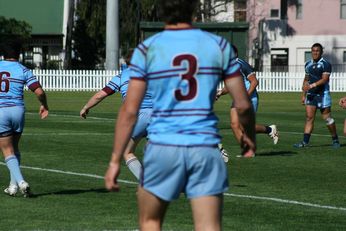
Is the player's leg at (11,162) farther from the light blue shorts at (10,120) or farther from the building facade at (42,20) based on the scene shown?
the building facade at (42,20)

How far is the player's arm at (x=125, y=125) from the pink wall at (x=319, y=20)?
70685mm

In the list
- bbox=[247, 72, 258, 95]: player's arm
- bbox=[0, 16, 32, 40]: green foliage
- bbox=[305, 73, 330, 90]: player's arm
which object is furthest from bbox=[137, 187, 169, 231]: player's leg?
bbox=[0, 16, 32, 40]: green foliage

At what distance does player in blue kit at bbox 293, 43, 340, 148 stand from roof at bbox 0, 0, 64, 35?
64.0m

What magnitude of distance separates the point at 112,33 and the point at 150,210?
51.9 m

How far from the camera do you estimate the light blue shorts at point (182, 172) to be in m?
6.86

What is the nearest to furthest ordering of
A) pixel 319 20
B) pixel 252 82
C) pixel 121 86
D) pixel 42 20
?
pixel 121 86 < pixel 252 82 < pixel 319 20 < pixel 42 20

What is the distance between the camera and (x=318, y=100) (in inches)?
857

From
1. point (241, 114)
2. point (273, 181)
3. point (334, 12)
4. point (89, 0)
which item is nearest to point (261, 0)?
point (334, 12)

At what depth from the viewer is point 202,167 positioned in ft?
22.6

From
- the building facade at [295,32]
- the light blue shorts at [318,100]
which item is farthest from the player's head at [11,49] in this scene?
the building facade at [295,32]

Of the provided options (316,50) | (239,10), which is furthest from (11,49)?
(239,10)

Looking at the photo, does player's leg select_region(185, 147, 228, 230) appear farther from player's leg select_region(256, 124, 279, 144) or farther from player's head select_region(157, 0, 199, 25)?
player's leg select_region(256, 124, 279, 144)

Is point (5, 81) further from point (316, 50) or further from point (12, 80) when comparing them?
Answer: point (316, 50)

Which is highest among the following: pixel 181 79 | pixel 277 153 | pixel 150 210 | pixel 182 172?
pixel 181 79
